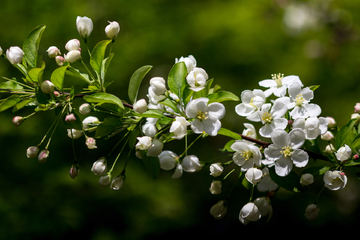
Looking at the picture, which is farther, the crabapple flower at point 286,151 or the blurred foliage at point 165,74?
the blurred foliage at point 165,74

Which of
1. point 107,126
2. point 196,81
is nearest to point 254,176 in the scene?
point 196,81

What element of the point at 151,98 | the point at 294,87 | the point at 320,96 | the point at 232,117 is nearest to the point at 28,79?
the point at 151,98

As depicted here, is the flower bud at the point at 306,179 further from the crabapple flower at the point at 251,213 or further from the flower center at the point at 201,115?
the flower center at the point at 201,115

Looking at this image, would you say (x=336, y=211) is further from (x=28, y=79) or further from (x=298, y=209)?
(x=28, y=79)

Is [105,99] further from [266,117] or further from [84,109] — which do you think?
[266,117]

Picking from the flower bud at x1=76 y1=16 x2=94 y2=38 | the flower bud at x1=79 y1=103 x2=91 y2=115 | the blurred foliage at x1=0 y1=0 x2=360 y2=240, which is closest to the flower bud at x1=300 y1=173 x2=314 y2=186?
the flower bud at x1=79 y1=103 x2=91 y2=115

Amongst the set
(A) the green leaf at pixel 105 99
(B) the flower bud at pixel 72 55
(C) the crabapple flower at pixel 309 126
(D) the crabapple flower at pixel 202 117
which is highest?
(C) the crabapple flower at pixel 309 126

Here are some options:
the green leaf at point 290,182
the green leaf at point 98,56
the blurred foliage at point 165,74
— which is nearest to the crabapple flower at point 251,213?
the green leaf at point 290,182
